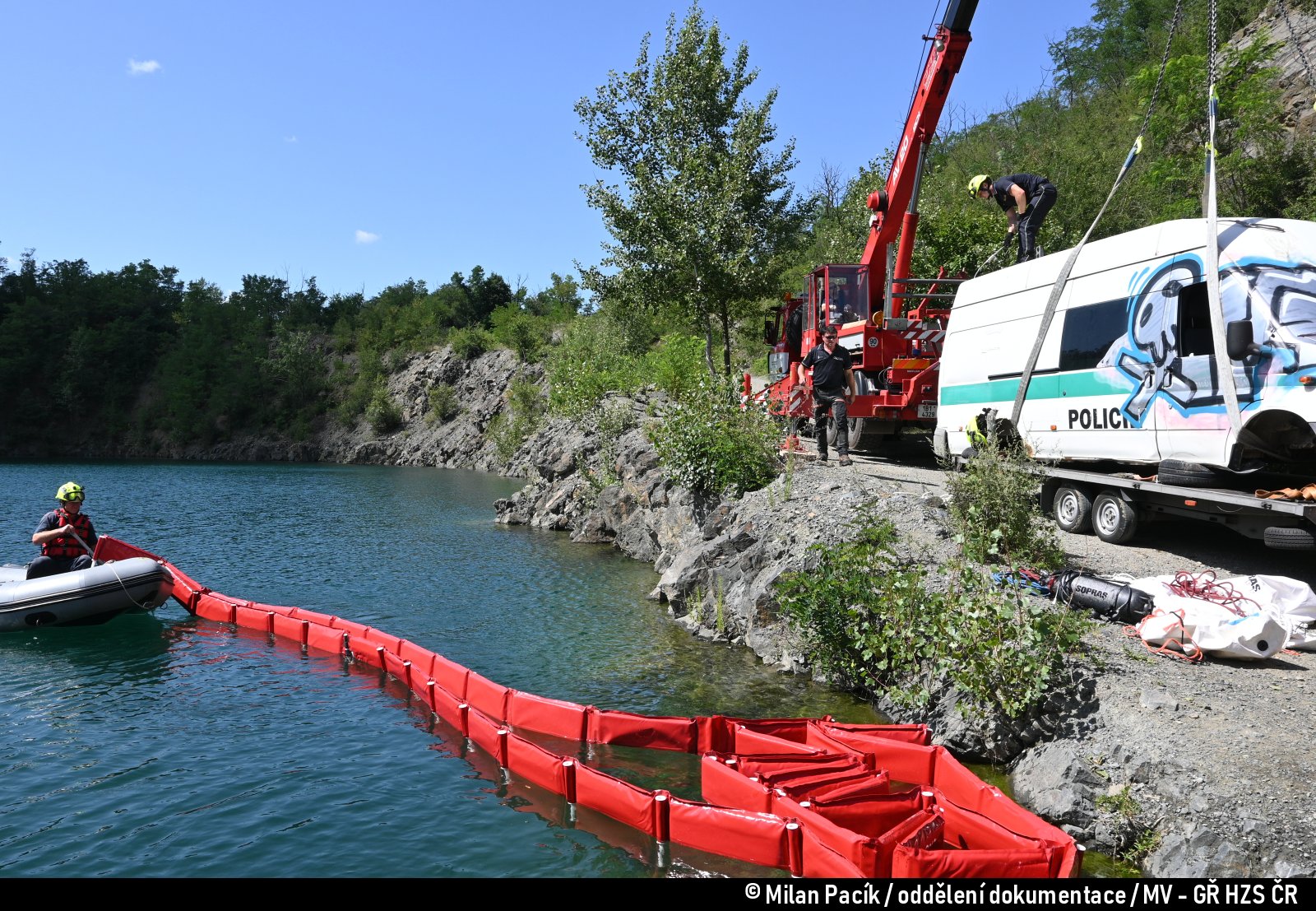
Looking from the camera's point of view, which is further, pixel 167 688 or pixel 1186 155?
pixel 1186 155

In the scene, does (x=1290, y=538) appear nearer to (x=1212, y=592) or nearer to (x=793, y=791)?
(x=1212, y=592)

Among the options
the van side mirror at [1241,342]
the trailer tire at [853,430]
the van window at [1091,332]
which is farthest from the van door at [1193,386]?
the trailer tire at [853,430]

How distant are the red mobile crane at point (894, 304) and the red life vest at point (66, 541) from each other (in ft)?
39.4

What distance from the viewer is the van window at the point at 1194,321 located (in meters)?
9.00

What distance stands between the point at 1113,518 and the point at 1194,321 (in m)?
2.61

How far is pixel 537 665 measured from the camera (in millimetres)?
10727

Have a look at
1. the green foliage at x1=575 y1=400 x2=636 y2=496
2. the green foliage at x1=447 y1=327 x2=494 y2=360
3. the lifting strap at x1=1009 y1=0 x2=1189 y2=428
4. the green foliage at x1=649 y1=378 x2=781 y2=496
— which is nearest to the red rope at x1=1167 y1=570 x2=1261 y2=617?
the lifting strap at x1=1009 y1=0 x2=1189 y2=428

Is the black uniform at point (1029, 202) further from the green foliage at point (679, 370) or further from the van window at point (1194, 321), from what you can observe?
the green foliage at point (679, 370)

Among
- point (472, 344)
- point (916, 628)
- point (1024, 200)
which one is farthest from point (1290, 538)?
point (472, 344)

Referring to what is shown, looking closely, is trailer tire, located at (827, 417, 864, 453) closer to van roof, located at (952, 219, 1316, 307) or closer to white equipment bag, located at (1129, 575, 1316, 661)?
van roof, located at (952, 219, 1316, 307)

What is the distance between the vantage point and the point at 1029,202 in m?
13.6
